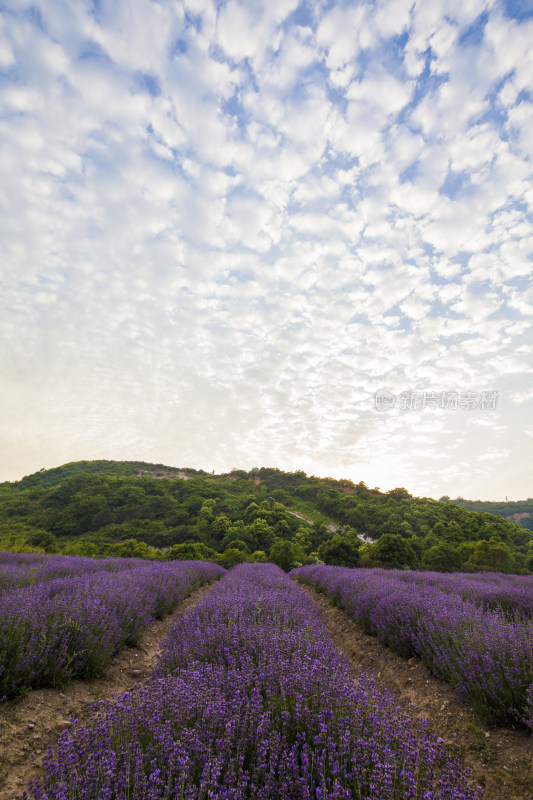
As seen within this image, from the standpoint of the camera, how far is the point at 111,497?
4025 cm

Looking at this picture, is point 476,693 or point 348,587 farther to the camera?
point 348,587

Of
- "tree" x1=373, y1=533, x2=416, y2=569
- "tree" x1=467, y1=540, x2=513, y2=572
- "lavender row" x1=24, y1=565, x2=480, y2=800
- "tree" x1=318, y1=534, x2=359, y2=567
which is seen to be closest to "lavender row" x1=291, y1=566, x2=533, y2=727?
"lavender row" x1=24, y1=565, x2=480, y2=800

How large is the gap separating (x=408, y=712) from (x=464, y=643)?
937mm

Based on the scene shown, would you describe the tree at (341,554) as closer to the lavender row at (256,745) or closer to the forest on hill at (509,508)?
the lavender row at (256,745)

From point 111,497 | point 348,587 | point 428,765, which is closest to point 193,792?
point 428,765

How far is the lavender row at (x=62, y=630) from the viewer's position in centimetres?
267

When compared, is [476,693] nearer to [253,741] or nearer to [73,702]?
[253,741]

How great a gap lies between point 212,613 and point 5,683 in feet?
6.21

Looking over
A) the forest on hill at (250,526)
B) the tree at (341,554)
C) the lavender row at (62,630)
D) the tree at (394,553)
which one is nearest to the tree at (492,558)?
the forest on hill at (250,526)

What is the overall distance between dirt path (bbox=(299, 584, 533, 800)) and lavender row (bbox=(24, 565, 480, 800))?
40 centimetres

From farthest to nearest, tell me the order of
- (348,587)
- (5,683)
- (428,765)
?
(348,587) < (5,683) < (428,765)

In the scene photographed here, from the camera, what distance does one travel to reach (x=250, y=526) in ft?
103

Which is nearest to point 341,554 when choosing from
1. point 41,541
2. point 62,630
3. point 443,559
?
point 443,559

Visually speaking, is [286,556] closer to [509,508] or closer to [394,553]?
[394,553]
